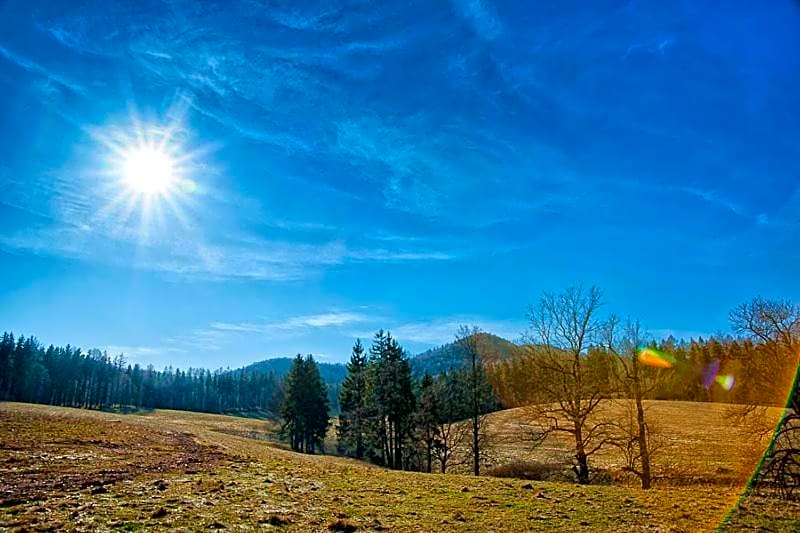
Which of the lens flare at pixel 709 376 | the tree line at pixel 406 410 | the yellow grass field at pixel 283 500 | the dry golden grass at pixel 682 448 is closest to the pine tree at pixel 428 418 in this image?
the tree line at pixel 406 410

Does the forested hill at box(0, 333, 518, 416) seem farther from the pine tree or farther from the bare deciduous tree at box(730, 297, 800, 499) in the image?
the bare deciduous tree at box(730, 297, 800, 499)

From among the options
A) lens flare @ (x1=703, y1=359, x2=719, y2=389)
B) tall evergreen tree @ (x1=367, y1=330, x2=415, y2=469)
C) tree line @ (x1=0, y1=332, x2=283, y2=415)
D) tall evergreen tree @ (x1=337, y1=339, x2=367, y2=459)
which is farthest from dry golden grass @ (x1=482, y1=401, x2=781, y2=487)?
tree line @ (x1=0, y1=332, x2=283, y2=415)

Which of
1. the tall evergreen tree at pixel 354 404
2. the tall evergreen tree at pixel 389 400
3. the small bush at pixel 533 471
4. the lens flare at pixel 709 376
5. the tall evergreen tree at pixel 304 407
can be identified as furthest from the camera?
the lens flare at pixel 709 376

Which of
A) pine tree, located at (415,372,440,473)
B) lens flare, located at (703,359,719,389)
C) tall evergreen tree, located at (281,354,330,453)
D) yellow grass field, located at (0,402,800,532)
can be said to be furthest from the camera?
lens flare, located at (703,359,719,389)

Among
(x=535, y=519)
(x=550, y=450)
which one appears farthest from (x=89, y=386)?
(x=535, y=519)

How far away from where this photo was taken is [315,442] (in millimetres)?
72438

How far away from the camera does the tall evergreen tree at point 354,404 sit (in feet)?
191

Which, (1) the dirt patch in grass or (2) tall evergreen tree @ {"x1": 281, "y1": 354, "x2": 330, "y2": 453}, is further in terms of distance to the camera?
(2) tall evergreen tree @ {"x1": 281, "y1": 354, "x2": 330, "y2": 453}

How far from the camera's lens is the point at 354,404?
62562 mm

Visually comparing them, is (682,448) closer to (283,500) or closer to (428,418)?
(428,418)

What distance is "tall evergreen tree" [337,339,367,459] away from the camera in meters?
58.3

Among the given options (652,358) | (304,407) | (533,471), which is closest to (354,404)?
(304,407)

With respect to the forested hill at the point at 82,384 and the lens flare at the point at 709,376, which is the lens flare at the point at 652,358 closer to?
the forested hill at the point at 82,384

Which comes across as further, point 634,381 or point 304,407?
point 304,407
